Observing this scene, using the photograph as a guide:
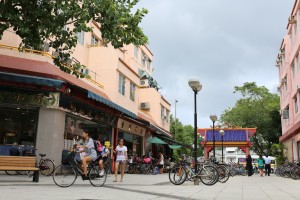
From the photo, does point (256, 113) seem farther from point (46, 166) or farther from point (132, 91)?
point (46, 166)

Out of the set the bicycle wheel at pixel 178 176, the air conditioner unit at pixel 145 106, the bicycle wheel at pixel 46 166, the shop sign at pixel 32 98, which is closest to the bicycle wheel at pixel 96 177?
the bicycle wheel at pixel 178 176

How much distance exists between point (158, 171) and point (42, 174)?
458 inches

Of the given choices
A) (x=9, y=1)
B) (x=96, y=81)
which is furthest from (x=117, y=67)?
(x=9, y=1)

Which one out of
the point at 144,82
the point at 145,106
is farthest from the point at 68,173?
the point at 144,82

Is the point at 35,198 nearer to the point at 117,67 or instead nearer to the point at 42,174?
the point at 42,174

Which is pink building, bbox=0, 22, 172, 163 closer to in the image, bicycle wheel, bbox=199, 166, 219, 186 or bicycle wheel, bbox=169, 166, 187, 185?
bicycle wheel, bbox=169, 166, 187, 185

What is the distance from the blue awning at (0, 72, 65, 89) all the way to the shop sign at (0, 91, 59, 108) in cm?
106

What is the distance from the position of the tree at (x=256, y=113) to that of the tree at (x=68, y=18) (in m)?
41.6

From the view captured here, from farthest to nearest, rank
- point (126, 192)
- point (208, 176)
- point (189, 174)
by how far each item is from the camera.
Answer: point (208, 176)
point (189, 174)
point (126, 192)

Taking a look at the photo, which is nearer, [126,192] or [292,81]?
[126,192]

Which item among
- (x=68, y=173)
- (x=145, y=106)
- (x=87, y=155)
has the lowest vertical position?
(x=68, y=173)

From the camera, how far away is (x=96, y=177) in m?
10.9

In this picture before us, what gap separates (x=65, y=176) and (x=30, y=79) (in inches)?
219

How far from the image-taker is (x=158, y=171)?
2527 cm
